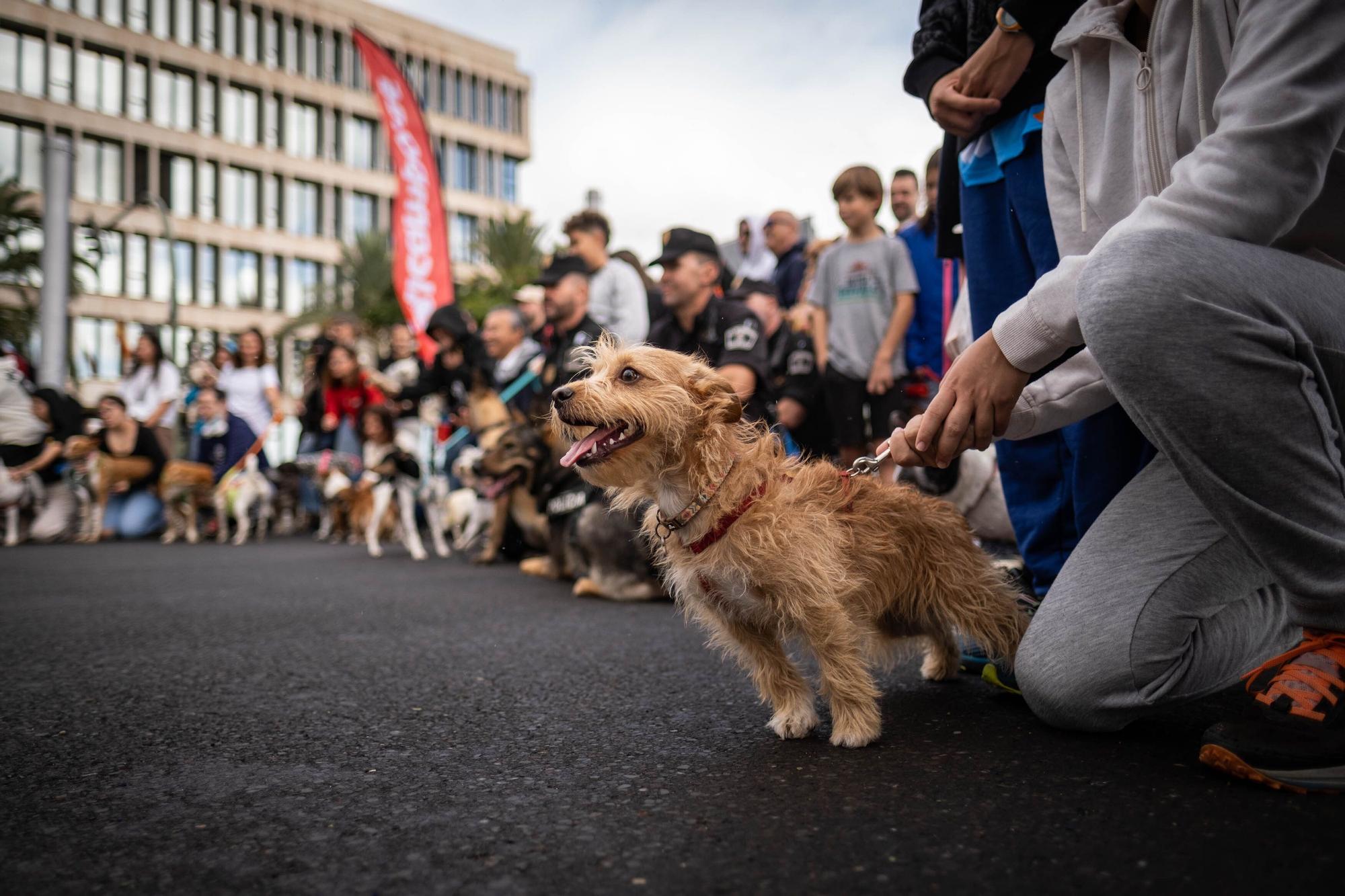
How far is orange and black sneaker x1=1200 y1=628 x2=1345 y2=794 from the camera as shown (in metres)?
1.71

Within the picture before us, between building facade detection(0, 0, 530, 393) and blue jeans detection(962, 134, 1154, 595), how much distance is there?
3823 cm

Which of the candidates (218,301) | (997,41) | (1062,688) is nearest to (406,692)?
(1062,688)

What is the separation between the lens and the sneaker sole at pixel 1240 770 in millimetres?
1719

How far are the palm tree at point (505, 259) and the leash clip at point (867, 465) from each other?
109 ft

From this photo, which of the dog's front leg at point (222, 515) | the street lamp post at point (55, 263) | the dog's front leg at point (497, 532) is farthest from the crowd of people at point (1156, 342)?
the street lamp post at point (55, 263)

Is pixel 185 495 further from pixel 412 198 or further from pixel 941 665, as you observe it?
pixel 941 665

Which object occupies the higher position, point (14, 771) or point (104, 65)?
point (104, 65)

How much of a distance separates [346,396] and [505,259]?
25.6 m

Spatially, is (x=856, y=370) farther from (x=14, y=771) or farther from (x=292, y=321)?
(x=292, y=321)

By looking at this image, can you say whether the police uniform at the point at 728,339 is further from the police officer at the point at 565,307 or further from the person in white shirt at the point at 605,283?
the person in white shirt at the point at 605,283

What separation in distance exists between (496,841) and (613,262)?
6555 mm

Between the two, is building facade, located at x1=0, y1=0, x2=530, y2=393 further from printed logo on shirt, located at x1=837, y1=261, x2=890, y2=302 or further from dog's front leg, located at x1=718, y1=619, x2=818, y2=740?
dog's front leg, located at x1=718, y1=619, x2=818, y2=740

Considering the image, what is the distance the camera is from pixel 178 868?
160 centimetres

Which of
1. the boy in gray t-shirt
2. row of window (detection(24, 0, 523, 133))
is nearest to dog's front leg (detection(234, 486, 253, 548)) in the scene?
the boy in gray t-shirt
